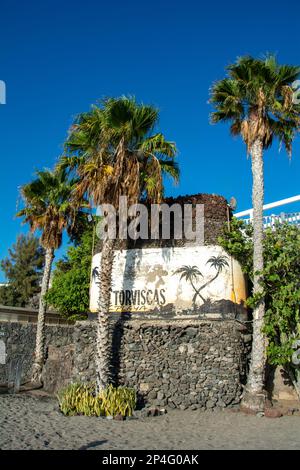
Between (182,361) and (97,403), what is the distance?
3609 millimetres

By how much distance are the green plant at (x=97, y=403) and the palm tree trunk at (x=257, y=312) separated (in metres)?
3.82

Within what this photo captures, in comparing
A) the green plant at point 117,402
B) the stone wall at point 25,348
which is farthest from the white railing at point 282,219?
the stone wall at point 25,348

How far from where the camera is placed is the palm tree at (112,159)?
1414 centimetres

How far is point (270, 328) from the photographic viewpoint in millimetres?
13711

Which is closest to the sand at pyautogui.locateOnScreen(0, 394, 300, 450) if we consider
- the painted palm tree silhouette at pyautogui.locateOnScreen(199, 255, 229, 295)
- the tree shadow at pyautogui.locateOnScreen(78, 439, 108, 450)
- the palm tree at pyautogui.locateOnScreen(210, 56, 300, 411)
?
the tree shadow at pyautogui.locateOnScreen(78, 439, 108, 450)

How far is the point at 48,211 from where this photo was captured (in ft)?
67.9

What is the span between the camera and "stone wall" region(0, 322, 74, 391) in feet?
71.6

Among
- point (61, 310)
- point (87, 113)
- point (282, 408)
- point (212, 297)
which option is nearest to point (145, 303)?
point (212, 297)

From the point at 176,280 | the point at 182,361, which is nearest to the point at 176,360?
the point at 182,361

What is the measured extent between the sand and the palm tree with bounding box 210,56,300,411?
10.9ft

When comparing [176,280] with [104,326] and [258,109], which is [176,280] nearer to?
[104,326]

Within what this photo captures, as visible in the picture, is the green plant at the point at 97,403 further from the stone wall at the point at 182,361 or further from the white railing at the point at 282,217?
the white railing at the point at 282,217

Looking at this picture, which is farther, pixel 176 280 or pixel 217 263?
pixel 176 280
